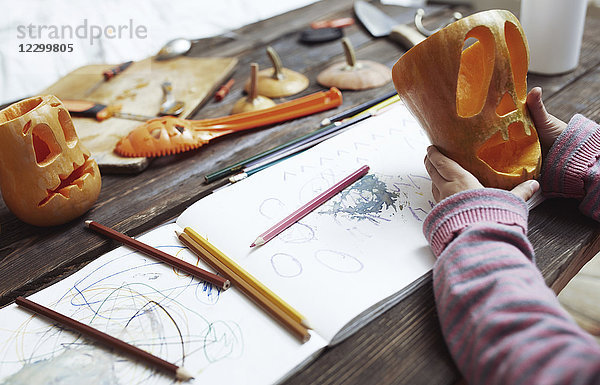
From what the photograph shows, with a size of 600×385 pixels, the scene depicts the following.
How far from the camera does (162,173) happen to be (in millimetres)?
732

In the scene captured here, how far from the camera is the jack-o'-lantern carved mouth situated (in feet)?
1.94

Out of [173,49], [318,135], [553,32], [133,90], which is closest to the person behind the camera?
[318,135]

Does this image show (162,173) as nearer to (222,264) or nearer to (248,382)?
(222,264)

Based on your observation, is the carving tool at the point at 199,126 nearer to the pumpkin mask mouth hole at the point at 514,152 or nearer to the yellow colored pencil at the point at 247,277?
the yellow colored pencil at the point at 247,277

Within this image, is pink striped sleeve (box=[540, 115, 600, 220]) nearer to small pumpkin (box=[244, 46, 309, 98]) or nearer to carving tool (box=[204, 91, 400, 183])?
carving tool (box=[204, 91, 400, 183])

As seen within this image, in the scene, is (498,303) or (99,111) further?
(99,111)

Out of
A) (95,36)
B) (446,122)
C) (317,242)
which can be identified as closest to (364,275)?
(317,242)

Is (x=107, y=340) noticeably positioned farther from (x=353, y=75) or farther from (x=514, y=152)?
→ (x=353, y=75)

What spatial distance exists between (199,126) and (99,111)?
201 millimetres

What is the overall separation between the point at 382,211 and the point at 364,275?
0.11 m

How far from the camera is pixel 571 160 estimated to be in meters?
0.56

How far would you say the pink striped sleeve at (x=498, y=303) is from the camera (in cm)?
36

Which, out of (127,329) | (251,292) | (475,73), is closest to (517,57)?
(475,73)

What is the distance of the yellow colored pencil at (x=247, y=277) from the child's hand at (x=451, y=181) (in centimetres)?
21
